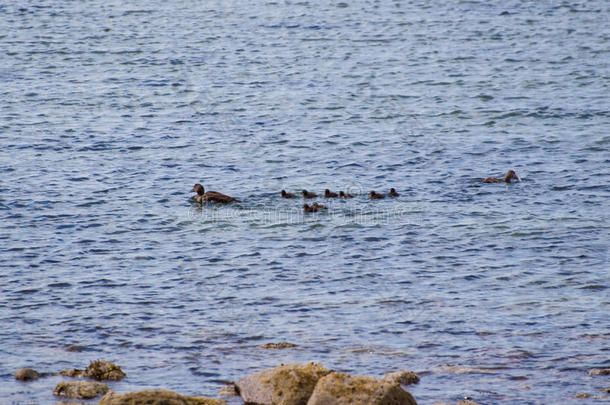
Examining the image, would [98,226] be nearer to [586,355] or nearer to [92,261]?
[92,261]

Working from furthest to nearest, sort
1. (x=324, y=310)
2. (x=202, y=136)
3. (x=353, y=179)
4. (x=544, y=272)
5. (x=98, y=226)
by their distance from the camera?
(x=202, y=136) → (x=353, y=179) → (x=98, y=226) → (x=544, y=272) → (x=324, y=310)

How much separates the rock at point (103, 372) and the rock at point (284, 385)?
2040mm

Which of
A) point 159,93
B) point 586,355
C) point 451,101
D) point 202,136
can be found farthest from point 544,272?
point 159,93

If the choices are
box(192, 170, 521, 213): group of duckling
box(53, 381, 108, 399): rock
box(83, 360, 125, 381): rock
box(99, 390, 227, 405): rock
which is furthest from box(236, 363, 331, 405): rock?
box(192, 170, 521, 213): group of duckling

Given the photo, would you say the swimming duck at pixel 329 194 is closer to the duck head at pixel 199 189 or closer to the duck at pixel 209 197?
the duck at pixel 209 197

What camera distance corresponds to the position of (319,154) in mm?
28781

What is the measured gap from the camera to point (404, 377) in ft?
45.6

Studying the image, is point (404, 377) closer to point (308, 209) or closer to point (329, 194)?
point (308, 209)

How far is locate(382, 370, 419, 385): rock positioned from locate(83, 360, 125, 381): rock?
3.78 meters

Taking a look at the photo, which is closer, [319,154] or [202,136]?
[319,154]

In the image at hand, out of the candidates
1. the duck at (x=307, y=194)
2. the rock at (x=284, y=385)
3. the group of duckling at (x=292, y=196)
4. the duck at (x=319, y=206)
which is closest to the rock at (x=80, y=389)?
the rock at (x=284, y=385)

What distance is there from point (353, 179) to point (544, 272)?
7.92m

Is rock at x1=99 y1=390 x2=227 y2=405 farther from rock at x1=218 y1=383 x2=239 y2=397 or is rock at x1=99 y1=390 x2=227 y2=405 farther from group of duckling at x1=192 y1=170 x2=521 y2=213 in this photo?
group of duckling at x1=192 y1=170 x2=521 y2=213

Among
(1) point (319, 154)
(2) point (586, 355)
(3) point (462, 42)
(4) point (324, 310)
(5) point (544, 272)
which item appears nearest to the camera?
(2) point (586, 355)
